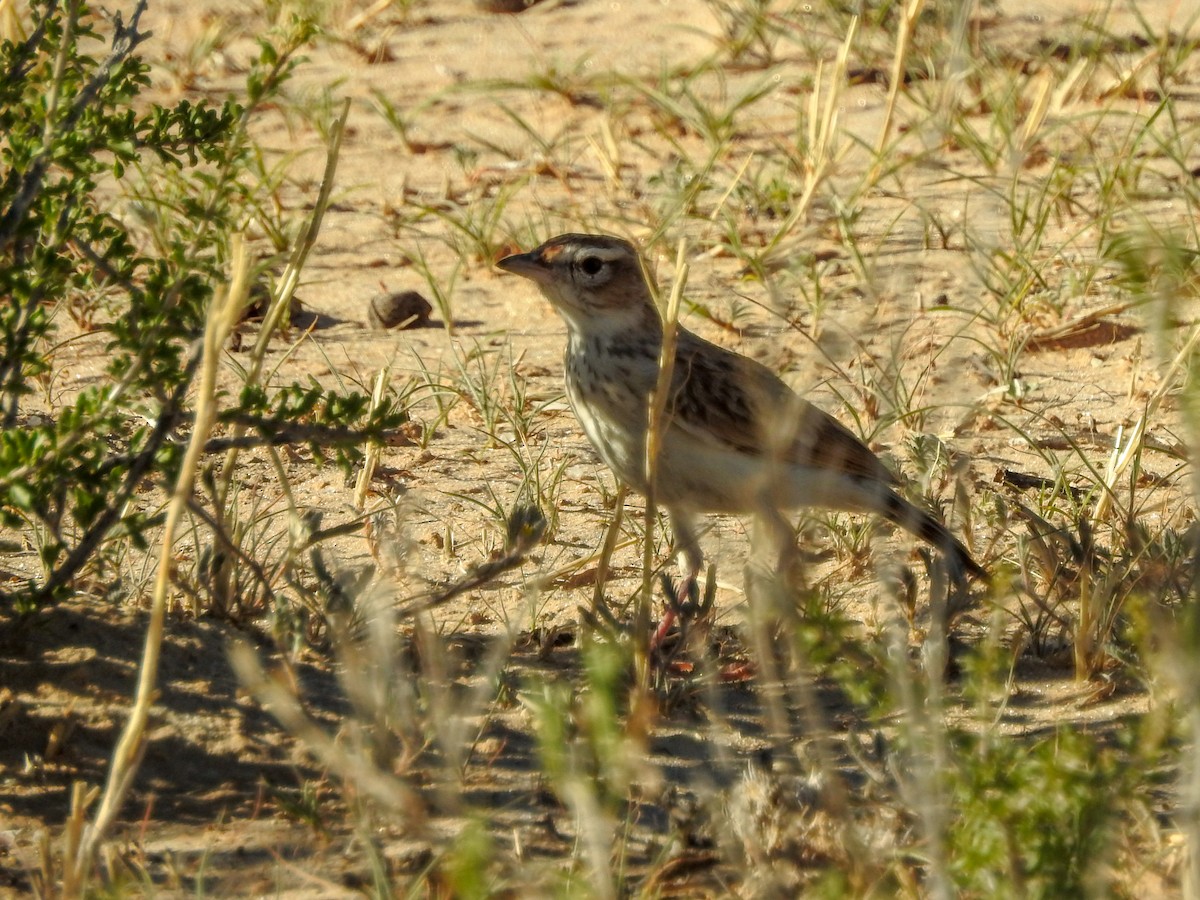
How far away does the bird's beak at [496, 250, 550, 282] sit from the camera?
208 inches

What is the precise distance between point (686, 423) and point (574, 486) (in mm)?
718

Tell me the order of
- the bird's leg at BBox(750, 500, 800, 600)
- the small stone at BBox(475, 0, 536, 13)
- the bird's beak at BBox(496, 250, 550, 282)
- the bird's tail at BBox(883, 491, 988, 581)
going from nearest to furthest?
the bird's leg at BBox(750, 500, 800, 600) → the bird's tail at BBox(883, 491, 988, 581) → the bird's beak at BBox(496, 250, 550, 282) → the small stone at BBox(475, 0, 536, 13)

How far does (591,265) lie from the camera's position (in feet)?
17.5

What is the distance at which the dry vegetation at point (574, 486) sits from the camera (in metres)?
3.13

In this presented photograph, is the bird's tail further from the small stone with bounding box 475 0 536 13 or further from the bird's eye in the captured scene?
the small stone with bounding box 475 0 536 13

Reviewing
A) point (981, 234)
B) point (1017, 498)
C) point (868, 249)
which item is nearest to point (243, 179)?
point (868, 249)

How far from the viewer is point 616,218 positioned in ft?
23.0

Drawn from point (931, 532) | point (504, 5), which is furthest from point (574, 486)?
point (504, 5)

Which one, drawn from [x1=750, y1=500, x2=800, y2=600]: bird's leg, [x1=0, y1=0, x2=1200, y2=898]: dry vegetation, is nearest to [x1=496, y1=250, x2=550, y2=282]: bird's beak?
[x1=0, y1=0, x2=1200, y2=898]: dry vegetation

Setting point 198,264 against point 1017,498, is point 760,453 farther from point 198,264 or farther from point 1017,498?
point 198,264

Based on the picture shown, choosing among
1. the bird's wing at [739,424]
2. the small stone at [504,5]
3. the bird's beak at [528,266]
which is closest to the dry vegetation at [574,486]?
the bird's wing at [739,424]

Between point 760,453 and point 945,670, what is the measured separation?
1089mm

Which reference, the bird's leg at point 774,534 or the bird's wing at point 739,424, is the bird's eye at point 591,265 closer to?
the bird's wing at point 739,424

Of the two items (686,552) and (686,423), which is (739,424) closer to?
(686,423)
